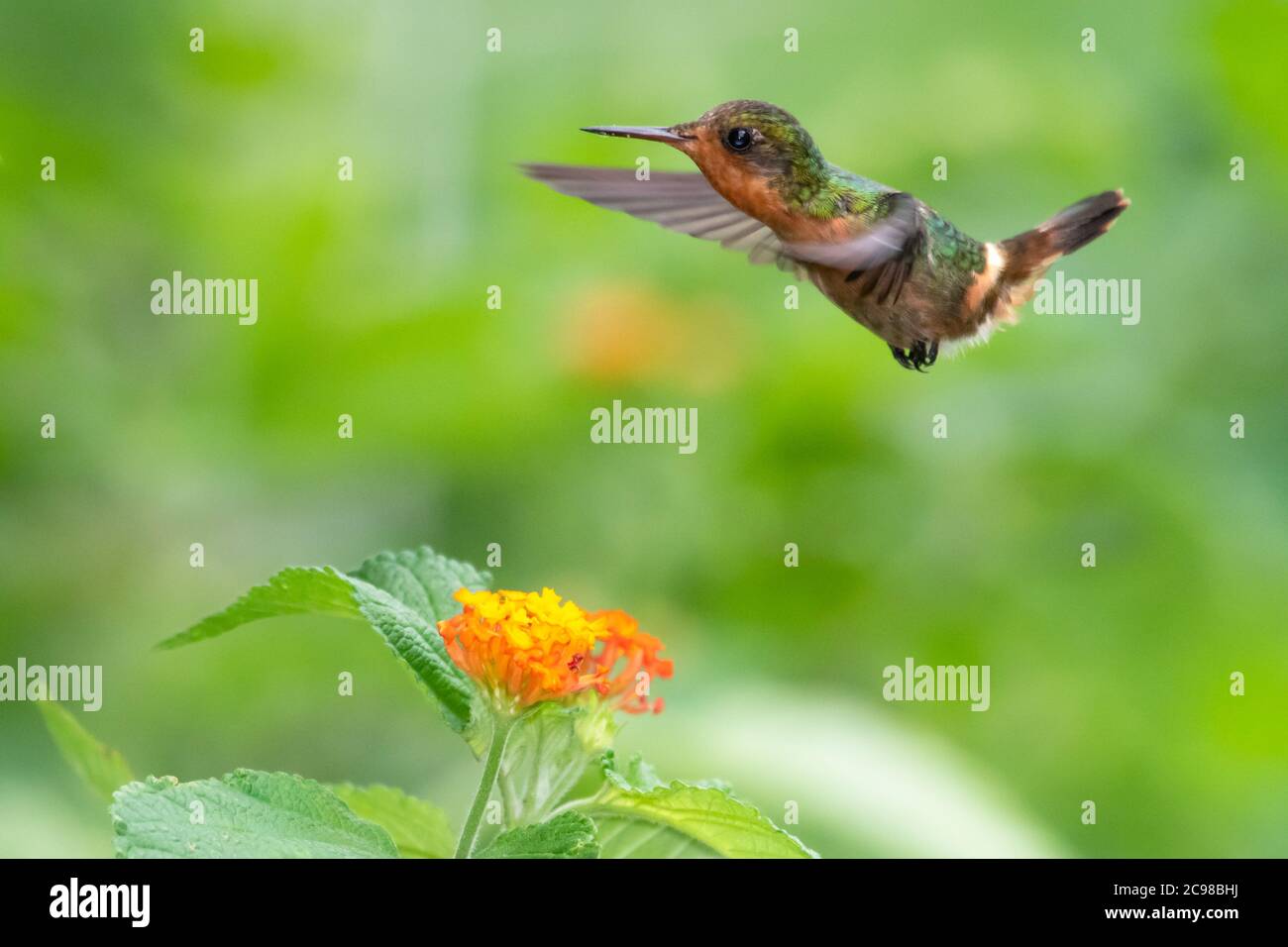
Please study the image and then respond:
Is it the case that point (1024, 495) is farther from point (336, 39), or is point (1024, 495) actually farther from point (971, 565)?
point (336, 39)

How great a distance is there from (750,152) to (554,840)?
2.47ft

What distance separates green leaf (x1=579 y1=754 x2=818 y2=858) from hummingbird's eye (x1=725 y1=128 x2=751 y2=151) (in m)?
0.61

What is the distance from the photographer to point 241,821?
1038mm

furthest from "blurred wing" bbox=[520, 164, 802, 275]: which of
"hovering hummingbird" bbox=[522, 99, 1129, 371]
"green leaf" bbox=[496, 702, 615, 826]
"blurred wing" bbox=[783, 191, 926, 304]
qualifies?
"green leaf" bbox=[496, 702, 615, 826]

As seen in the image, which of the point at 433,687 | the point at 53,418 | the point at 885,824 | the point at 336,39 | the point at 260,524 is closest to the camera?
the point at 433,687

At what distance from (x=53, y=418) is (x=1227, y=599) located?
2181 millimetres

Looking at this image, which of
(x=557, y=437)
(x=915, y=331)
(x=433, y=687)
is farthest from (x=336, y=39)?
(x=433, y=687)

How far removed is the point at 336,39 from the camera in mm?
3146

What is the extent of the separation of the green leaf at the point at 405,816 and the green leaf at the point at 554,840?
8.6 inches

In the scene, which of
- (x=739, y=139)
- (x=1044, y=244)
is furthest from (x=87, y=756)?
(x=1044, y=244)

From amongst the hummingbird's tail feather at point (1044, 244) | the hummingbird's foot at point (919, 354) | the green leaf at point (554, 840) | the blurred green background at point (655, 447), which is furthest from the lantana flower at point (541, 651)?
the blurred green background at point (655, 447)

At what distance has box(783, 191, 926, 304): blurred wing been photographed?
1410 millimetres

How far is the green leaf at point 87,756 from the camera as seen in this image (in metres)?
1.26

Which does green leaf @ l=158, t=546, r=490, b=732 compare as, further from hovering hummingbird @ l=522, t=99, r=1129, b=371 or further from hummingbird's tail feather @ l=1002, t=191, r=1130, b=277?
hummingbird's tail feather @ l=1002, t=191, r=1130, b=277
